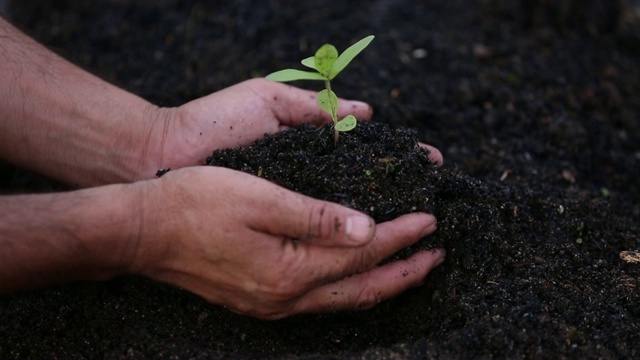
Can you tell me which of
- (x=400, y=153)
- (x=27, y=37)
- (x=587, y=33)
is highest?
(x=27, y=37)

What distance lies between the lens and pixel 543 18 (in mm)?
3434

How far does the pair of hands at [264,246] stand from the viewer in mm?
1699

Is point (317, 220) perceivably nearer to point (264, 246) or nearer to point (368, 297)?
point (264, 246)

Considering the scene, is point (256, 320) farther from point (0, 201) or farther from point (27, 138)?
point (27, 138)

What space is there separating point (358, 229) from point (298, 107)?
67 cm

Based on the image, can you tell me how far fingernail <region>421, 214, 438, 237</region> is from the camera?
6.13ft

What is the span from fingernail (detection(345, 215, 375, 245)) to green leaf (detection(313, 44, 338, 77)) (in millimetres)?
384

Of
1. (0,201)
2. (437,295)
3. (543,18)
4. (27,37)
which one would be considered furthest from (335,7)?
(0,201)

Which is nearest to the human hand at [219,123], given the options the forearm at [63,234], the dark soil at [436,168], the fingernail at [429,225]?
the dark soil at [436,168]

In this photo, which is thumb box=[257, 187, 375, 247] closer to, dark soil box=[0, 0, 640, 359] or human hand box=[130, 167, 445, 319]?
human hand box=[130, 167, 445, 319]

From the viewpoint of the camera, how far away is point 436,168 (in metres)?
2.00

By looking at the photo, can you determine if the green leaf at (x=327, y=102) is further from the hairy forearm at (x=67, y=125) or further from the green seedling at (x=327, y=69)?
the hairy forearm at (x=67, y=125)

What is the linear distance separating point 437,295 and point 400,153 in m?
0.37

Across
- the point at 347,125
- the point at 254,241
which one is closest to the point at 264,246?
the point at 254,241
